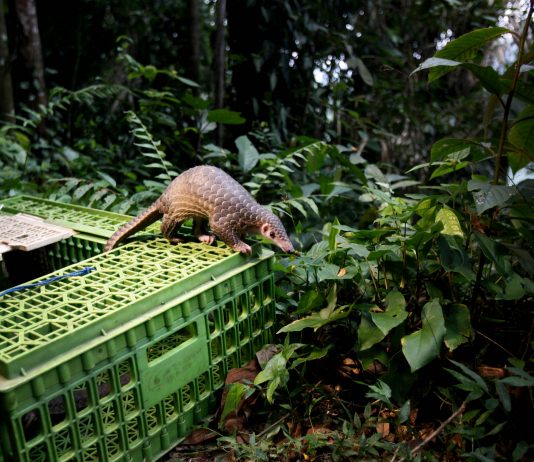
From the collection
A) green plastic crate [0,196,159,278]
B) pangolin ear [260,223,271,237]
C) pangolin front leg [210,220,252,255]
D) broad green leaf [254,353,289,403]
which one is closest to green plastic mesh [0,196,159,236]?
green plastic crate [0,196,159,278]

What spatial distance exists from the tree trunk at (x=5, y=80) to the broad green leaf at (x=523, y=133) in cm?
389

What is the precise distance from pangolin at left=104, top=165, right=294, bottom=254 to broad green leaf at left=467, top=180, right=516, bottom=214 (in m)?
0.85

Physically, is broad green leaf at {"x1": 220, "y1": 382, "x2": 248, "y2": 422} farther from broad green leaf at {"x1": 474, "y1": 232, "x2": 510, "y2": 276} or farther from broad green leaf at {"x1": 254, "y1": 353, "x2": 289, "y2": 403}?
broad green leaf at {"x1": 474, "y1": 232, "x2": 510, "y2": 276}

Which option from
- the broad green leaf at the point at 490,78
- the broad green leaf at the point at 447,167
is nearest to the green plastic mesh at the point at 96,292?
the broad green leaf at the point at 447,167

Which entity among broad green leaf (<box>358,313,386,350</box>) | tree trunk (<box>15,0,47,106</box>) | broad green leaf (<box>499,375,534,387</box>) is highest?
tree trunk (<box>15,0,47,106</box>)

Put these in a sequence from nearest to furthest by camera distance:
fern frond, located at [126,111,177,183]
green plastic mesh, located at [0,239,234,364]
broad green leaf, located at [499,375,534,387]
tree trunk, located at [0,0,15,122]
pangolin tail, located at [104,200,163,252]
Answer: green plastic mesh, located at [0,239,234,364]
broad green leaf, located at [499,375,534,387]
pangolin tail, located at [104,200,163,252]
fern frond, located at [126,111,177,183]
tree trunk, located at [0,0,15,122]

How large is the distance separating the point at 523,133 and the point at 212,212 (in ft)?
4.16

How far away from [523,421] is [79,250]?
6.58ft

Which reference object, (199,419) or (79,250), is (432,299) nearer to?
(199,419)

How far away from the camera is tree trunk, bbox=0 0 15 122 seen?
421 cm

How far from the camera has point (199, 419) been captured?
6.12 ft

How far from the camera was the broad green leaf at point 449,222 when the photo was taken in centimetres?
189

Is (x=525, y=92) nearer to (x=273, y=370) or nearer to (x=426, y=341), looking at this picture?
(x=426, y=341)

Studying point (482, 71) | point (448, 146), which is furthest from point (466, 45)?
point (448, 146)
